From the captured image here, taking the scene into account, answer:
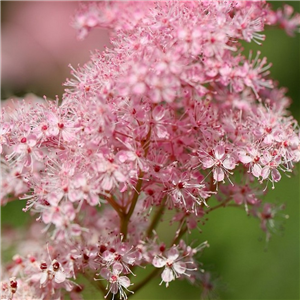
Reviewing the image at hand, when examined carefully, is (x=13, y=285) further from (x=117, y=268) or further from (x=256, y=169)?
(x=256, y=169)

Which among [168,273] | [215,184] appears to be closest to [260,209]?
[215,184]

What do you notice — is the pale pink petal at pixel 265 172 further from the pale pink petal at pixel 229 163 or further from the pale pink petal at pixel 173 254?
the pale pink petal at pixel 173 254

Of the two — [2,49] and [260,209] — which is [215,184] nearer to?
[260,209]

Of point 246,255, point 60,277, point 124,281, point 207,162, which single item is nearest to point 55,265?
point 60,277

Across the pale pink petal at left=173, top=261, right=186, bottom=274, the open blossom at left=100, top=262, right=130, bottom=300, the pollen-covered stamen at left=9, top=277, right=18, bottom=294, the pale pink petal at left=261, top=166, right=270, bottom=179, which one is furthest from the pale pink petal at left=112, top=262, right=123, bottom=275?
the pale pink petal at left=261, top=166, right=270, bottom=179

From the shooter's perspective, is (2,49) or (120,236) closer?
(120,236)

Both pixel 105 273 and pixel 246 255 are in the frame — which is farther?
pixel 246 255

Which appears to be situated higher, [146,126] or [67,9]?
[67,9]

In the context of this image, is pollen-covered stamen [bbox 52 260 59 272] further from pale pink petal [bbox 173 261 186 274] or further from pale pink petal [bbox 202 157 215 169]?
pale pink petal [bbox 202 157 215 169]

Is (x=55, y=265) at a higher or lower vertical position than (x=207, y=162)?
lower

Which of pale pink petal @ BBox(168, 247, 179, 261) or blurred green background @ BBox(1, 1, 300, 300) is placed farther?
blurred green background @ BBox(1, 1, 300, 300)

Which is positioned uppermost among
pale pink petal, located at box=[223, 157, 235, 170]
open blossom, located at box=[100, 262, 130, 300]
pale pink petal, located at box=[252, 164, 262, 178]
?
pale pink petal, located at box=[252, 164, 262, 178]
